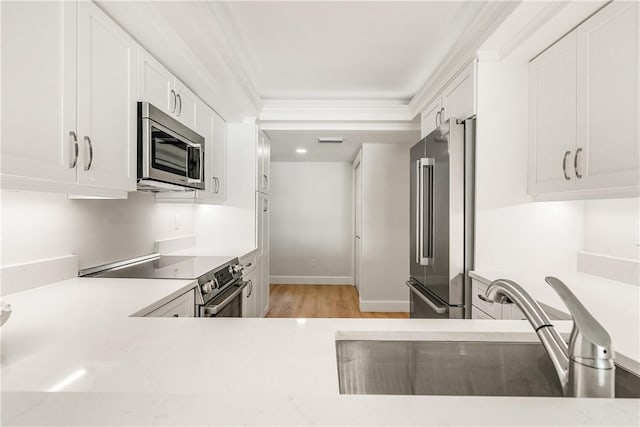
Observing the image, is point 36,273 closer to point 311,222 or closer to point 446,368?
point 446,368

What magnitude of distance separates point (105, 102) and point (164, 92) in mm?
625

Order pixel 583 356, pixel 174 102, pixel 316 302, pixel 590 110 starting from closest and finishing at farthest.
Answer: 1. pixel 583 356
2. pixel 590 110
3. pixel 174 102
4. pixel 316 302

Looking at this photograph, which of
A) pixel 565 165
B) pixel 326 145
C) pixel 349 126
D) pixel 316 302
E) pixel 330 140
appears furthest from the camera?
pixel 316 302

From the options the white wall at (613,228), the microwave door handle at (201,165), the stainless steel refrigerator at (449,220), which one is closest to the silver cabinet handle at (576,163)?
the white wall at (613,228)

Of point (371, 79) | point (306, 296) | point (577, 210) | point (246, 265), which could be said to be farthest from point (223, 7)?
point (306, 296)

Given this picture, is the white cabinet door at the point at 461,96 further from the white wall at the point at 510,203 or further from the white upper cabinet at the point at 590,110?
the white upper cabinet at the point at 590,110

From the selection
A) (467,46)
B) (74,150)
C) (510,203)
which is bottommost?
(510,203)

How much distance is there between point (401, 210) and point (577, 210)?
105 inches

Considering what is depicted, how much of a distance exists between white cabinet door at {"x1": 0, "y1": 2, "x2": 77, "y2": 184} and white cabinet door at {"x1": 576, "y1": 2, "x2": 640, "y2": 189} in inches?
91.5

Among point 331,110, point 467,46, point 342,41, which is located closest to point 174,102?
point 342,41

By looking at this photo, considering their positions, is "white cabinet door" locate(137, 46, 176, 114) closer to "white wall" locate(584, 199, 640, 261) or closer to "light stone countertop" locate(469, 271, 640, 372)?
"light stone countertop" locate(469, 271, 640, 372)

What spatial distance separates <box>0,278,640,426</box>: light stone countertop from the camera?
530 mm

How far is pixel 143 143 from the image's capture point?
1.92 m

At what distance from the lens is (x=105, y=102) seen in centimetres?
162
